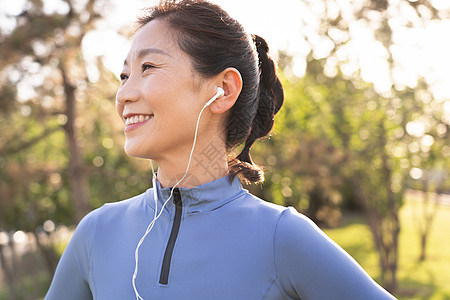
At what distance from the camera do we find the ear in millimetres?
1269

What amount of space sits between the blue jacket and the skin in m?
0.08

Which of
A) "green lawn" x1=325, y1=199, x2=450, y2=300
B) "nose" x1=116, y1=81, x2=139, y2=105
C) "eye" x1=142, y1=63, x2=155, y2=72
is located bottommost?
"green lawn" x1=325, y1=199, x2=450, y2=300

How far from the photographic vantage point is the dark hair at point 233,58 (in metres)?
1.24

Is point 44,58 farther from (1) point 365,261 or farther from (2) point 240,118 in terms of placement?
(1) point 365,261

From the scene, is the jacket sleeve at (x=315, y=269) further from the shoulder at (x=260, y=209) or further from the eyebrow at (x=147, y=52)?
the eyebrow at (x=147, y=52)

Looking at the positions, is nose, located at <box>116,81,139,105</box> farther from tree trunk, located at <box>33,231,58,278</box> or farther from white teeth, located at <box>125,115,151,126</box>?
tree trunk, located at <box>33,231,58,278</box>

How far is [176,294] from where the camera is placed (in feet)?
3.60

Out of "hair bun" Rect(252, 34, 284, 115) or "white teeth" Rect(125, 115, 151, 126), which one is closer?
"white teeth" Rect(125, 115, 151, 126)

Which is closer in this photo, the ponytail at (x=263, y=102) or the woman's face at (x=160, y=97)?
the woman's face at (x=160, y=97)

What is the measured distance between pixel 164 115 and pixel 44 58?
5.14 metres

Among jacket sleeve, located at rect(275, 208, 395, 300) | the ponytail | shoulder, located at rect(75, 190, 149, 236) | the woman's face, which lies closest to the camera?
jacket sleeve, located at rect(275, 208, 395, 300)

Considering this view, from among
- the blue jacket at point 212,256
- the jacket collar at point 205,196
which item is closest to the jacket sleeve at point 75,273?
the blue jacket at point 212,256

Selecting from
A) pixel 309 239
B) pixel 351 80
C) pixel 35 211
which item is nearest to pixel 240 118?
pixel 309 239

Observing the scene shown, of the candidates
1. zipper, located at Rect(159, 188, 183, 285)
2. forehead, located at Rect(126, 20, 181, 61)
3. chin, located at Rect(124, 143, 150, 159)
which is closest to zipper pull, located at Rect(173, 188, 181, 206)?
zipper, located at Rect(159, 188, 183, 285)
